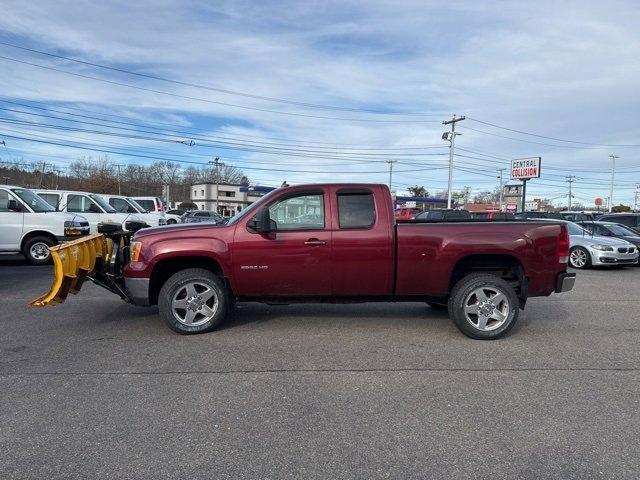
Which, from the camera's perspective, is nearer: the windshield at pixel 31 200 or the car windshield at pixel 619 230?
the windshield at pixel 31 200

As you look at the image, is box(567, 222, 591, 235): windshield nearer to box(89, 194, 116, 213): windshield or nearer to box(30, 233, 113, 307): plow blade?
box(30, 233, 113, 307): plow blade

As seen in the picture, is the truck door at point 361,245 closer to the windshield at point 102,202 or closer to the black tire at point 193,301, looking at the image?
the black tire at point 193,301

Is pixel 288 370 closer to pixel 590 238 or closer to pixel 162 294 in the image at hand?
pixel 162 294

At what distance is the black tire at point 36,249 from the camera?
39.4 ft

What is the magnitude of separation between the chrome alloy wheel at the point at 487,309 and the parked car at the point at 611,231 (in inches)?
415

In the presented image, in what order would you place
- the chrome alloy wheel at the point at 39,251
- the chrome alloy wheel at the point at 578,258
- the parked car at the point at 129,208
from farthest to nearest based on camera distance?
the parked car at the point at 129,208
the chrome alloy wheel at the point at 578,258
the chrome alloy wheel at the point at 39,251

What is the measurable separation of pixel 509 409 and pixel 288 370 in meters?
2.01

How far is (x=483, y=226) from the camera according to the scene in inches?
227

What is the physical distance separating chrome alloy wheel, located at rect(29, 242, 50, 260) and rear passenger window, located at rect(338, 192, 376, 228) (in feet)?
32.4

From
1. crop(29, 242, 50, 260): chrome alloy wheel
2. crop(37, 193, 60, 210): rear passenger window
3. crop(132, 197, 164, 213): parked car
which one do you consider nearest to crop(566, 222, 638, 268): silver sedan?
crop(29, 242, 50, 260): chrome alloy wheel

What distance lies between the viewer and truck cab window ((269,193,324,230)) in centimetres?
571

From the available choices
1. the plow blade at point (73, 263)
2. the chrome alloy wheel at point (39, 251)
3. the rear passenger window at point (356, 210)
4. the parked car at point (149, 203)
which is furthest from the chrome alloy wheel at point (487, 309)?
the parked car at point (149, 203)

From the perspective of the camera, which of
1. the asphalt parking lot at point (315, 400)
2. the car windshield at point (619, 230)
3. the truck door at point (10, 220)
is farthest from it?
the car windshield at point (619, 230)

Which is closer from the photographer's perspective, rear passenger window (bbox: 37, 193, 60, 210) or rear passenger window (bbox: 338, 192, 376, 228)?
rear passenger window (bbox: 338, 192, 376, 228)
